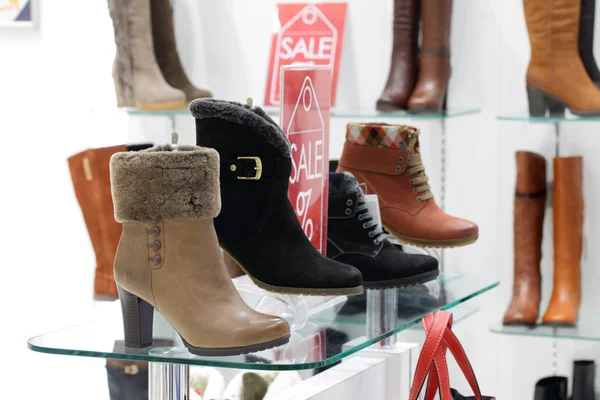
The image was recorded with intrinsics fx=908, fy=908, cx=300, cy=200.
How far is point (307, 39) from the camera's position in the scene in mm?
3598

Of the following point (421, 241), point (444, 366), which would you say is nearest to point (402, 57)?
point (421, 241)

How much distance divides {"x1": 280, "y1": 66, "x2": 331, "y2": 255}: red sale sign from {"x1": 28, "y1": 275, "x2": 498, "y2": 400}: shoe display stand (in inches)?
5.7

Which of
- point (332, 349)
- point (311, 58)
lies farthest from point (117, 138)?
point (332, 349)

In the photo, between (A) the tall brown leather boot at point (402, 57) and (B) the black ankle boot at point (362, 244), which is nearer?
(B) the black ankle boot at point (362, 244)

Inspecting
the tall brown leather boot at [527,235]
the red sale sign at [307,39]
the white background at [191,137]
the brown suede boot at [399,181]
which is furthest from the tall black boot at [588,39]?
the brown suede boot at [399,181]

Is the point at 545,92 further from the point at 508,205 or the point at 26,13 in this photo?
the point at 26,13

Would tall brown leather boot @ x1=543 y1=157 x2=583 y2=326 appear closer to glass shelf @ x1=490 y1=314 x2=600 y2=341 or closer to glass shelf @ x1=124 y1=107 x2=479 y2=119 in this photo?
glass shelf @ x1=490 y1=314 x2=600 y2=341

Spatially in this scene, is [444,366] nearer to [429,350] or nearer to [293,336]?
[429,350]

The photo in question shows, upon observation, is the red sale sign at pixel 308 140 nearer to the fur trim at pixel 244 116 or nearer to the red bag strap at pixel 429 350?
the fur trim at pixel 244 116

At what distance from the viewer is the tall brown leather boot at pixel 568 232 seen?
124 inches

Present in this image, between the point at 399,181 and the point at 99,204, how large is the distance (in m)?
1.50

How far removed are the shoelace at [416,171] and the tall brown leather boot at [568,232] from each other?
122 cm

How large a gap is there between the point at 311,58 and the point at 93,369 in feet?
5.41

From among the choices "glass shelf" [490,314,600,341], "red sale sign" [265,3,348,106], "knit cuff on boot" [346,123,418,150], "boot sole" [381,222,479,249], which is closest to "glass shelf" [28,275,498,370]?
"boot sole" [381,222,479,249]
